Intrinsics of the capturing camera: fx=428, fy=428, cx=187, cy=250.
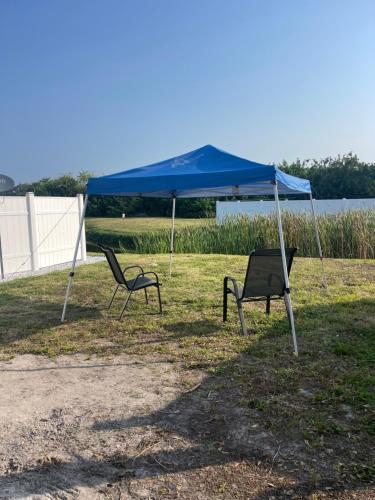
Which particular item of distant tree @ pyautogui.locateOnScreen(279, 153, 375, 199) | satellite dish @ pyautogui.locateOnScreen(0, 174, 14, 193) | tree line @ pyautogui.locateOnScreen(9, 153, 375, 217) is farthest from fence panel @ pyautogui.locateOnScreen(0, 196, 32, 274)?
distant tree @ pyautogui.locateOnScreen(279, 153, 375, 199)

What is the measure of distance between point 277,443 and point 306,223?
33.5 feet

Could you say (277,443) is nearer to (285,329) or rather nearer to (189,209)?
(285,329)

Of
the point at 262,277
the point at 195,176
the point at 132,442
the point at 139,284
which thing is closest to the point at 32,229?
the point at 139,284

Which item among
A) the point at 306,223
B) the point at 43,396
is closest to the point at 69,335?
the point at 43,396

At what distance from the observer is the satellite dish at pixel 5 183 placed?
8516 millimetres

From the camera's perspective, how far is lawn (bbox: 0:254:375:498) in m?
2.67

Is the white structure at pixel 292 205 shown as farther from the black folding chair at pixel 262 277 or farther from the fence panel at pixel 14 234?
the black folding chair at pixel 262 277

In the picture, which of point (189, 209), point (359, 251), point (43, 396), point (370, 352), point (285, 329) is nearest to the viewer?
point (43, 396)

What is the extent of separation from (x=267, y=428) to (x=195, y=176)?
9.77 ft

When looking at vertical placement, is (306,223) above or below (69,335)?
above

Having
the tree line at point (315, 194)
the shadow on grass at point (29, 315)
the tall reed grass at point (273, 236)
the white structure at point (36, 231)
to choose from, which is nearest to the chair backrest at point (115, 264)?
the shadow on grass at point (29, 315)

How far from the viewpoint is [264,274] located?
4.91m

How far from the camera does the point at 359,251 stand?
11.7 meters

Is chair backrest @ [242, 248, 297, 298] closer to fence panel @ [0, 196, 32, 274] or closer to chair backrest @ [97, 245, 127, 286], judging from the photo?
chair backrest @ [97, 245, 127, 286]
